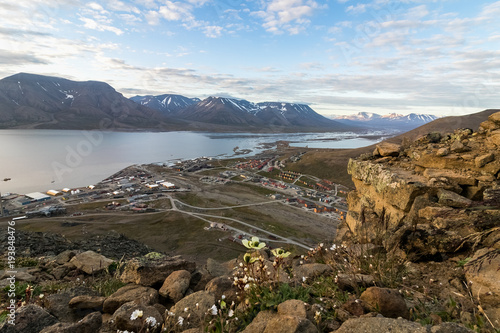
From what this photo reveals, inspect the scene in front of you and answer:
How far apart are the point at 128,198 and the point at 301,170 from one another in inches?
2772

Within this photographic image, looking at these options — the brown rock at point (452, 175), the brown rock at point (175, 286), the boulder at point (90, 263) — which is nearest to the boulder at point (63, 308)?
the brown rock at point (175, 286)

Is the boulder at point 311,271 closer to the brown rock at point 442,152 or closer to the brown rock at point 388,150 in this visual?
the brown rock at point 442,152

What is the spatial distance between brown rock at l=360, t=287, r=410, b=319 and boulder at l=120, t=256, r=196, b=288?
4794mm

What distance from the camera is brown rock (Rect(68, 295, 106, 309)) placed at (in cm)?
454

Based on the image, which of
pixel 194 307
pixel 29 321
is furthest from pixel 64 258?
pixel 194 307

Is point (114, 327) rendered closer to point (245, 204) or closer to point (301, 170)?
point (245, 204)

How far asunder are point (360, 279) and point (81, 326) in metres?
4.39

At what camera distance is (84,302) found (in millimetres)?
4570

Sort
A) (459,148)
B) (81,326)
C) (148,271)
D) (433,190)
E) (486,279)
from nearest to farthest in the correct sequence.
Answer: (81,326) < (486,279) < (148,271) < (433,190) < (459,148)

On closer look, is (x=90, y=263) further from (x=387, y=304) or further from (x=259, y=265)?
(x=387, y=304)

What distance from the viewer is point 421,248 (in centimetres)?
605

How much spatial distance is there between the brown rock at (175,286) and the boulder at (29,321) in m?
2.05

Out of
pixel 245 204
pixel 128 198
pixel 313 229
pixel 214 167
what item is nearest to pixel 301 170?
pixel 214 167

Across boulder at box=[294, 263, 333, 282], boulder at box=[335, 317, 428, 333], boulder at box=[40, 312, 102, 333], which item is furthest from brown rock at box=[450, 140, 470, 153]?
boulder at box=[40, 312, 102, 333]
